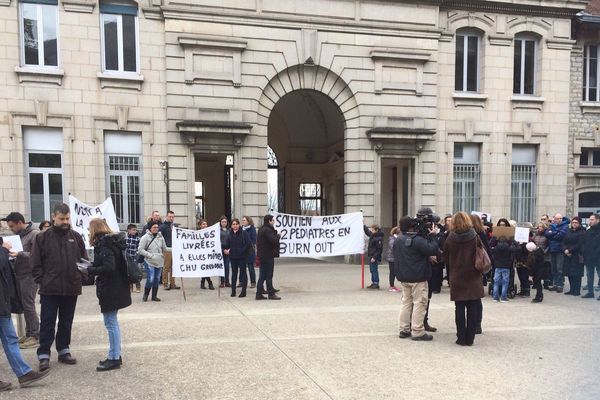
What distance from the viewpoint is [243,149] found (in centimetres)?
1476

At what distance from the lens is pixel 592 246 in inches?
391

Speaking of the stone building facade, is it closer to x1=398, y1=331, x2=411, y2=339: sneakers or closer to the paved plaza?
the paved plaza

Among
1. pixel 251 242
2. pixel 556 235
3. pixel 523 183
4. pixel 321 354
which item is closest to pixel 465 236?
pixel 321 354

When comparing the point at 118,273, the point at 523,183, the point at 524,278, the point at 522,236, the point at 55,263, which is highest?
the point at 523,183

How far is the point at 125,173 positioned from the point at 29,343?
857cm

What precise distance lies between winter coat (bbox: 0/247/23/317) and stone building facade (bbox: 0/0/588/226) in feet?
30.1

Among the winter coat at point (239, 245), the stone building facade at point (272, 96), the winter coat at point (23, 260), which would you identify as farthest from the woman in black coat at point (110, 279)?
the stone building facade at point (272, 96)

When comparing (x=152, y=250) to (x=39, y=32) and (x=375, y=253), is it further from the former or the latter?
(x=39, y=32)

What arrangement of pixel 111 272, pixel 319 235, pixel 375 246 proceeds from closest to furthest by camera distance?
pixel 111 272 → pixel 375 246 → pixel 319 235

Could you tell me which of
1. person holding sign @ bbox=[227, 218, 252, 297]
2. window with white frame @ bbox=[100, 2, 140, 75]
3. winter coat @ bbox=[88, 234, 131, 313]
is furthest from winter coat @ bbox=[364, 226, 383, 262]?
window with white frame @ bbox=[100, 2, 140, 75]

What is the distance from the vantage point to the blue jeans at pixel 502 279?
9.36 m

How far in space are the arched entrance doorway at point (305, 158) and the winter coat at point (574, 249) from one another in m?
11.5

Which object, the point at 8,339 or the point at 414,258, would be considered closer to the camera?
the point at 8,339

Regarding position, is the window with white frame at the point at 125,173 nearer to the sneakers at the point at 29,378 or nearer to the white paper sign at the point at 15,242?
the white paper sign at the point at 15,242
